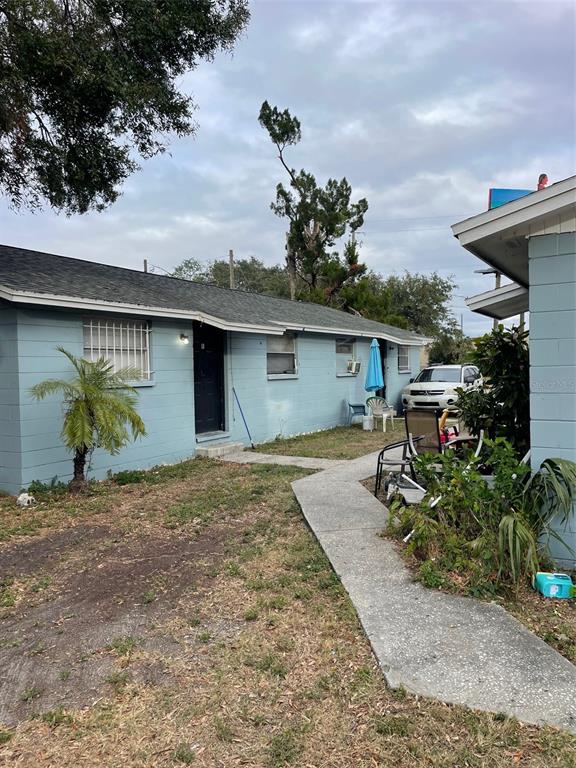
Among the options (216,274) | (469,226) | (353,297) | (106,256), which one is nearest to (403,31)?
(469,226)

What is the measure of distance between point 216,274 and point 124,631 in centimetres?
4340

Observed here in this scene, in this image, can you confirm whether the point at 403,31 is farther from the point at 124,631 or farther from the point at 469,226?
the point at 124,631

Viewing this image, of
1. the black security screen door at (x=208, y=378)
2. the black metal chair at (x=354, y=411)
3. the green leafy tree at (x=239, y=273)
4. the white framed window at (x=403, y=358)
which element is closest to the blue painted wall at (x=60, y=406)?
the black security screen door at (x=208, y=378)

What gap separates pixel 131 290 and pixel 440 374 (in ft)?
36.5

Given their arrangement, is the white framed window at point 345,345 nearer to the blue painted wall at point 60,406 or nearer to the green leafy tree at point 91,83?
the blue painted wall at point 60,406

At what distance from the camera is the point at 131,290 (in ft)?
29.4

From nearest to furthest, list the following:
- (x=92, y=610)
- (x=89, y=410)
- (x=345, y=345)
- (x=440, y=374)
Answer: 1. (x=92, y=610)
2. (x=89, y=410)
3. (x=345, y=345)
4. (x=440, y=374)

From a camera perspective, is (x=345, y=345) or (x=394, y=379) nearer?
(x=345, y=345)

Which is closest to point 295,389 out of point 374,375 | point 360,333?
point 374,375

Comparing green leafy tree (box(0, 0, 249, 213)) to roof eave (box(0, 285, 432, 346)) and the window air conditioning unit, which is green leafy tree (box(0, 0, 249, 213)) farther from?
the window air conditioning unit

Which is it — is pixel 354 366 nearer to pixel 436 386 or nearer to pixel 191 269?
pixel 436 386

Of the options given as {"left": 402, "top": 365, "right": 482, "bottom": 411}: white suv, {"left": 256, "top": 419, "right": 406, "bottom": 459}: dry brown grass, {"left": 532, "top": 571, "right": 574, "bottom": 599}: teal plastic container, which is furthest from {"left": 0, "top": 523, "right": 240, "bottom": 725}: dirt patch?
{"left": 402, "top": 365, "right": 482, "bottom": 411}: white suv

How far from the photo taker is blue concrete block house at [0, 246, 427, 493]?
674 centimetres

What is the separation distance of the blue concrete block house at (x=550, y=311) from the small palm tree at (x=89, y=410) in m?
4.69
